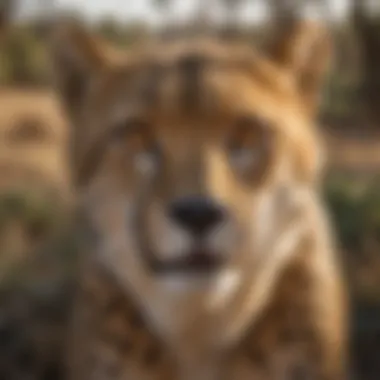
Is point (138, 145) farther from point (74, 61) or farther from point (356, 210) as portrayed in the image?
point (356, 210)

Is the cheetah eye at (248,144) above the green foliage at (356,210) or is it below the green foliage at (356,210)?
above

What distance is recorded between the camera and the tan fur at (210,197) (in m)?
0.68

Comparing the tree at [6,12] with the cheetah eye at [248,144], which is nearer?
the cheetah eye at [248,144]

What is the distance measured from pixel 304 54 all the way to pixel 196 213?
202 millimetres

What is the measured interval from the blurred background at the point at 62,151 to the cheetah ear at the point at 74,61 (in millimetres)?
72

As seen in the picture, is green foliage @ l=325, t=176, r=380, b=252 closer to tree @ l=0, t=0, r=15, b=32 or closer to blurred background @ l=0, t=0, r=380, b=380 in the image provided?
blurred background @ l=0, t=0, r=380, b=380

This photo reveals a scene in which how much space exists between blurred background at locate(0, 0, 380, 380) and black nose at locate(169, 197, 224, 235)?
0.72 ft

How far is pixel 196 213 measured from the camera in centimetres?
64

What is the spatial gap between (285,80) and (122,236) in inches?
7.9

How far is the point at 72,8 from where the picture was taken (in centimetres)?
85

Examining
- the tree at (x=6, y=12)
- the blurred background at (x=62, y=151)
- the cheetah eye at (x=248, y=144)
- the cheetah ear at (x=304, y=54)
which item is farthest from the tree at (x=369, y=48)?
the tree at (x=6, y=12)

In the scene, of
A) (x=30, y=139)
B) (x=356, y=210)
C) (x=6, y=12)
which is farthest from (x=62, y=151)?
(x=356, y=210)

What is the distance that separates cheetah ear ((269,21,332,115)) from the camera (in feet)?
2.44

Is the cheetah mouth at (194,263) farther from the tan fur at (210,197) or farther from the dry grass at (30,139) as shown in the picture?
the dry grass at (30,139)
